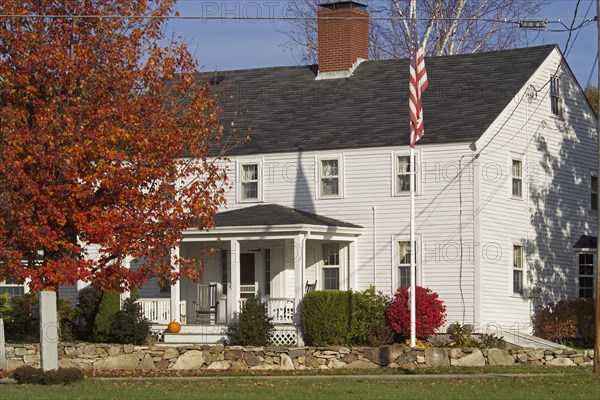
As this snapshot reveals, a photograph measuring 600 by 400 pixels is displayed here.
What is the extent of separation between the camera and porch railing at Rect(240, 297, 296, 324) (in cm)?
3444

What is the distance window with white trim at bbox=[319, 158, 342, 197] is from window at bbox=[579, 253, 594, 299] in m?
8.63

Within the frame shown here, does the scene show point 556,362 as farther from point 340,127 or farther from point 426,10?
point 426,10

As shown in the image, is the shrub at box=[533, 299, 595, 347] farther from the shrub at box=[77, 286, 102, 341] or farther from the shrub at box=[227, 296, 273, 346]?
the shrub at box=[77, 286, 102, 341]

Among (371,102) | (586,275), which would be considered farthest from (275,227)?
(586,275)

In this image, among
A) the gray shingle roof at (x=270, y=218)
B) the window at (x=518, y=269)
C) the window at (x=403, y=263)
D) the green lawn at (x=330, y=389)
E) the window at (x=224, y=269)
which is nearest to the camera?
the green lawn at (x=330, y=389)

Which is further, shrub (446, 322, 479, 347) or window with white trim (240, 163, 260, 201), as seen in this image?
window with white trim (240, 163, 260, 201)

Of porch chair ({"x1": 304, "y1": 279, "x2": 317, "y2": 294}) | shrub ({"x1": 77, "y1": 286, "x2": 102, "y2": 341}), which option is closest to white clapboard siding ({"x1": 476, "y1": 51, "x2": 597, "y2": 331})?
porch chair ({"x1": 304, "y1": 279, "x2": 317, "y2": 294})

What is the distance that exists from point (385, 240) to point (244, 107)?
303 inches

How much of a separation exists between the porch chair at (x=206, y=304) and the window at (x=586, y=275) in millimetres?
11816

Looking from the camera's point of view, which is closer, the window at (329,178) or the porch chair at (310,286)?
the porch chair at (310,286)

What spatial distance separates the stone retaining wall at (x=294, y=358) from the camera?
97.0ft

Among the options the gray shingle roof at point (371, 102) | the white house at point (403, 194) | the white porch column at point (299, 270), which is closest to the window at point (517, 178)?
the white house at point (403, 194)

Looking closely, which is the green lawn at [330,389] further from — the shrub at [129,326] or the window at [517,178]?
the window at [517,178]

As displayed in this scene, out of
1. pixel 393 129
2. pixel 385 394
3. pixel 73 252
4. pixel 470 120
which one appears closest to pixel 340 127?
pixel 393 129
